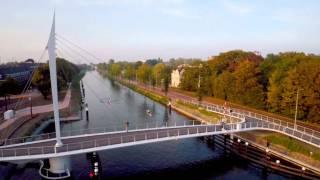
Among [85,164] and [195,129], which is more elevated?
[195,129]

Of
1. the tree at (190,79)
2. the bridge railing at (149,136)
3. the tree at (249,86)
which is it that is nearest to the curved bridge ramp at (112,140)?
the bridge railing at (149,136)

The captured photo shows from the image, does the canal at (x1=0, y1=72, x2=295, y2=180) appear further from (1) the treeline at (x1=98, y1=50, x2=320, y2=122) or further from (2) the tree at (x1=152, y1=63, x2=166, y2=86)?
(2) the tree at (x1=152, y1=63, x2=166, y2=86)

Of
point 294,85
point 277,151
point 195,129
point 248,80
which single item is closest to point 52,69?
point 195,129

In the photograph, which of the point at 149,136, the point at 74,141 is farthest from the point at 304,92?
the point at 74,141

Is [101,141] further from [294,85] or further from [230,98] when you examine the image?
[230,98]

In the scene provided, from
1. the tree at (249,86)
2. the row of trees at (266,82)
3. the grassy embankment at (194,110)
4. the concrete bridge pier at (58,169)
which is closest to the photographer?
the concrete bridge pier at (58,169)

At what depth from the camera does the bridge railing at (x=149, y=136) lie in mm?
30172

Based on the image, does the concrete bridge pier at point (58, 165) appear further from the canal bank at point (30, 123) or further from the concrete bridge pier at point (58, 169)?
the canal bank at point (30, 123)

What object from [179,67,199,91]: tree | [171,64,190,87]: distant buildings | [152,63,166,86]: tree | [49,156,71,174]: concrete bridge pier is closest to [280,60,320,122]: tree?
[49,156,71,174]: concrete bridge pier

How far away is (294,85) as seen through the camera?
5144 cm

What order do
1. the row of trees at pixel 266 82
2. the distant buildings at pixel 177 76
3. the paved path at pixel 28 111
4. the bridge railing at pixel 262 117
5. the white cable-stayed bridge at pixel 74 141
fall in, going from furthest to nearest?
1. the distant buildings at pixel 177 76
2. the row of trees at pixel 266 82
3. the paved path at pixel 28 111
4. the bridge railing at pixel 262 117
5. the white cable-stayed bridge at pixel 74 141

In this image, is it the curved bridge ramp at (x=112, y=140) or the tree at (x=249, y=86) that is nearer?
the curved bridge ramp at (x=112, y=140)

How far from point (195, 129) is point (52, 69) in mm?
17628

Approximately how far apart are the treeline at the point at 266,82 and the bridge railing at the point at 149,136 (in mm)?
8897
